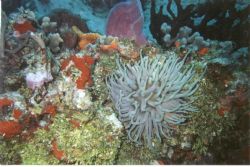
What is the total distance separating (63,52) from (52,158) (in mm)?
771

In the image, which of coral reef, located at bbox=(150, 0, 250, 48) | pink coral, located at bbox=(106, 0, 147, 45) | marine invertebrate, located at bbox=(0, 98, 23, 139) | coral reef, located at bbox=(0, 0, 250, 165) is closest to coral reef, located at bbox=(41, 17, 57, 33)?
coral reef, located at bbox=(0, 0, 250, 165)

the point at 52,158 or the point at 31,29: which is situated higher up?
the point at 31,29

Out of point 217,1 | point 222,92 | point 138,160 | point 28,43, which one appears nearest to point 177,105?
point 222,92

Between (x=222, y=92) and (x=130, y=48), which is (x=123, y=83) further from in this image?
(x=222, y=92)

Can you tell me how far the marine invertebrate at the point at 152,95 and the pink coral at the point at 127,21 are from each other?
0.63ft

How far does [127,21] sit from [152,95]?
22.2 inches

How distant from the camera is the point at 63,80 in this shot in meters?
2.30

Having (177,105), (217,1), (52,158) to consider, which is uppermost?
(217,1)

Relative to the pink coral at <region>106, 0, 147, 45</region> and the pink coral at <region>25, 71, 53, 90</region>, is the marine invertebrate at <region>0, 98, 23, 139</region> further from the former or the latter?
the pink coral at <region>106, 0, 147, 45</region>

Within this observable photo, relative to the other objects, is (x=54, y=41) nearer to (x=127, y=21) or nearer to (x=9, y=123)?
(x=127, y=21)

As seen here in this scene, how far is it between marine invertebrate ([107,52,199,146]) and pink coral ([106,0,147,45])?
0.19 m

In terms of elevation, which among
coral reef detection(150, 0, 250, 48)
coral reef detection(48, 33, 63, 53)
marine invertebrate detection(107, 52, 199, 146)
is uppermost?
coral reef detection(150, 0, 250, 48)

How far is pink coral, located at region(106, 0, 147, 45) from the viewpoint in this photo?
2268mm

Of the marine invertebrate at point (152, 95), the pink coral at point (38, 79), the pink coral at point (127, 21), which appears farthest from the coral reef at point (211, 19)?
the pink coral at point (38, 79)
